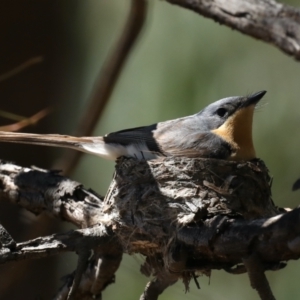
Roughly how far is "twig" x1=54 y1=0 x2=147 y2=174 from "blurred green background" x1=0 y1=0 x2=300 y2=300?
207 mm

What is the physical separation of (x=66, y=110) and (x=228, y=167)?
208 centimetres

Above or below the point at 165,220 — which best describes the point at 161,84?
above

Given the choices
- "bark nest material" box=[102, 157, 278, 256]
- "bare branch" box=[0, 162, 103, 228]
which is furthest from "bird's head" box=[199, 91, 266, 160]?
"bare branch" box=[0, 162, 103, 228]

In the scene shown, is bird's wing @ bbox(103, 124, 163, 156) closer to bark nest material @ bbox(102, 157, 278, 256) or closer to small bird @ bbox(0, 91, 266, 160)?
small bird @ bbox(0, 91, 266, 160)

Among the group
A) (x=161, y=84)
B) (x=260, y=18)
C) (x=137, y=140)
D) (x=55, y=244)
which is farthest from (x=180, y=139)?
(x=161, y=84)

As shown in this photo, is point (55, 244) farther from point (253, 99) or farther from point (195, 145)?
point (253, 99)

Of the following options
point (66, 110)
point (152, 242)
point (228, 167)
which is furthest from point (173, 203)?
point (66, 110)

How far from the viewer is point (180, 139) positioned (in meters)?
3.49

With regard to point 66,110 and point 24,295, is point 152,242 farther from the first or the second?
point 66,110

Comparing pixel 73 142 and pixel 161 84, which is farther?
pixel 161 84

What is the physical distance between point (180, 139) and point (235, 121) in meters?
0.42

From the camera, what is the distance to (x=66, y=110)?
4852mm

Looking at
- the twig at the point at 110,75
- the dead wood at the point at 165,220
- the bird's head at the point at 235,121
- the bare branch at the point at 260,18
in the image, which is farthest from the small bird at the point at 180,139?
the bare branch at the point at 260,18

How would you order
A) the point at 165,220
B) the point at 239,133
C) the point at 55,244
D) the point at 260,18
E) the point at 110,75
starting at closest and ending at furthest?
1. the point at 260,18
2. the point at 55,244
3. the point at 165,220
4. the point at 239,133
5. the point at 110,75
